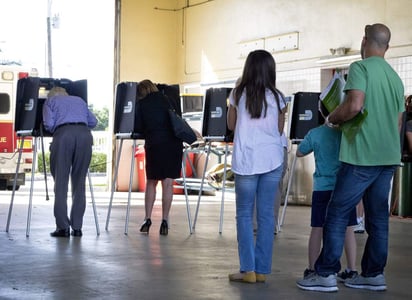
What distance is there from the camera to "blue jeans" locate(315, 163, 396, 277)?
19.3ft

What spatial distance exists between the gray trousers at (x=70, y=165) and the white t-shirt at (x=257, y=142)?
10.5 feet

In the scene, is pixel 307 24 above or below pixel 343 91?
above

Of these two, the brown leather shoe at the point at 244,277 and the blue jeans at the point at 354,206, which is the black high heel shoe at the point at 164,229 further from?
the blue jeans at the point at 354,206

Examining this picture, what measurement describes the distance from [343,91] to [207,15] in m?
14.1

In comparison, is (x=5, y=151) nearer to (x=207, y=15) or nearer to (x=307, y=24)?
(x=207, y=15)

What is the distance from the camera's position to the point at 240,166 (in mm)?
6344

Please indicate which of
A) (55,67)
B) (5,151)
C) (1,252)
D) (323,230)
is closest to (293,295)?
(323,230)

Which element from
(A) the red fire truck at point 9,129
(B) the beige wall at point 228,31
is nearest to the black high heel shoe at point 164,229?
(B) the beige wall at point 228,31

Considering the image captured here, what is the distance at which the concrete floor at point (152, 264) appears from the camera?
19.7ft

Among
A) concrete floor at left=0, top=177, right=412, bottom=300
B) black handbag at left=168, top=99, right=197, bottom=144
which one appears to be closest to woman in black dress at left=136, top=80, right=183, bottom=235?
black handbag at left=168, top=99, right=197, bottom=144

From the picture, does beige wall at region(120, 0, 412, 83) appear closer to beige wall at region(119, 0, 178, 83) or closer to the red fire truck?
beige wall at region(119, 0, 178, 83)

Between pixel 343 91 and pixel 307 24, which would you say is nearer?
pixel 343 91

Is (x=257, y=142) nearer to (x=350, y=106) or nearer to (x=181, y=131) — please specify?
(x=350, y=106)

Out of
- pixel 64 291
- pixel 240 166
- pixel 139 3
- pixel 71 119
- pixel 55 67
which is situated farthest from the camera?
pixel 55 67
